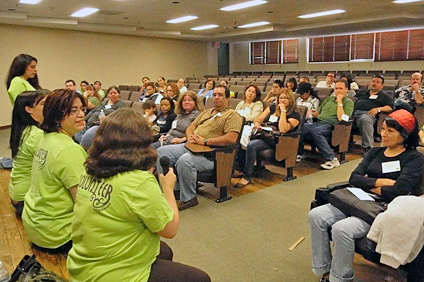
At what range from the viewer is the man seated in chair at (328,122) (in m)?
4.39

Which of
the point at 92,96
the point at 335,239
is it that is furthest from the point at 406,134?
the point at 92,96

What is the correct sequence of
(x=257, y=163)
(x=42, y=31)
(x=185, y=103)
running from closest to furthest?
(x=185, y=103) → (x=257, y=163) → (x=42, y=31)

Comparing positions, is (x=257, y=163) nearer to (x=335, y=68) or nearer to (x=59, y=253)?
(x=59, y=253)

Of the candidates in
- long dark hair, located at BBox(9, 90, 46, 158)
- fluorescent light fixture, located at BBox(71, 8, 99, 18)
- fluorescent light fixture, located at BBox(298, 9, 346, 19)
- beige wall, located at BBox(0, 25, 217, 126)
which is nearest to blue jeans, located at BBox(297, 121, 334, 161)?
long dark hair, located at BBox(9, 90, 46, 158)

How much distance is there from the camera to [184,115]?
4016mm

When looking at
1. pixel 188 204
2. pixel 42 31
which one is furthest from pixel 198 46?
pixel 188 204

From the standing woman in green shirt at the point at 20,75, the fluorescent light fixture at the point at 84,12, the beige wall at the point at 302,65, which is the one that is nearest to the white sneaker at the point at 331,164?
the standing woman in green shirt at the point at 20,75

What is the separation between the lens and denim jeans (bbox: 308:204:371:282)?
183cm

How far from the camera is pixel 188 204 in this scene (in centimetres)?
332

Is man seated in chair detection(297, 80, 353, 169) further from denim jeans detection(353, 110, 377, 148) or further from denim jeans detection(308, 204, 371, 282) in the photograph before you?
denim jeans detection(308, 204, 371, 282)

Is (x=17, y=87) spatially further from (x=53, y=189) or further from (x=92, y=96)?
(x=92, y=96)

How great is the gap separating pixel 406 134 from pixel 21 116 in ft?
8.66

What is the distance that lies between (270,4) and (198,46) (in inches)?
305

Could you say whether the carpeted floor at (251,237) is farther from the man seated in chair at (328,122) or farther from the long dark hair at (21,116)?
the long dark hair at (21,116)
